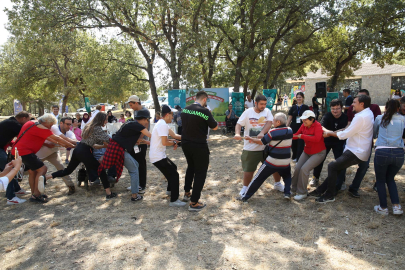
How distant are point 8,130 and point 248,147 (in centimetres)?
446

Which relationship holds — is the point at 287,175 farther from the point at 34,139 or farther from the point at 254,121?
the point at 34,139

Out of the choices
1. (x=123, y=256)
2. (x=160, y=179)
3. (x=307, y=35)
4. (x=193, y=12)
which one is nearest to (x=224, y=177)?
(x=160, y=179)

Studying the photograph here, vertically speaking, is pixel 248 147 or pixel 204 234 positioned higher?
pixel 248 147

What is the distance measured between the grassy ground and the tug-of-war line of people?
302 mm

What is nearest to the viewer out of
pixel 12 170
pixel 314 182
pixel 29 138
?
pixel 12 170

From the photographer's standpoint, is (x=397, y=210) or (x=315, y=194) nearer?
(x=397, y=210)

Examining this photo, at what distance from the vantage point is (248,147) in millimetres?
5055

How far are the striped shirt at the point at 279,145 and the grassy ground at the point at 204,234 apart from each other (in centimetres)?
79

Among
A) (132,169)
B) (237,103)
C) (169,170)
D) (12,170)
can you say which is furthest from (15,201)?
(237,103)

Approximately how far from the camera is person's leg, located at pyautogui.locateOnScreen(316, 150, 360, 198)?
453cm

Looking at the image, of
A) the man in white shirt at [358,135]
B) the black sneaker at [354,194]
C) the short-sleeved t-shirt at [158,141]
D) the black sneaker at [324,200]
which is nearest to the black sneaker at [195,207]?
the short-sleeved t-shirt at [158,141]

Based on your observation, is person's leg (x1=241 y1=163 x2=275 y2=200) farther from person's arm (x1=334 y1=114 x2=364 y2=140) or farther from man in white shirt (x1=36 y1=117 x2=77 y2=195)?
man in white shirt (x1=36 y1=117 x2=77 y2=195)

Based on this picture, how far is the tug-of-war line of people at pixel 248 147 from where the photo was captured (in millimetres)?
4336

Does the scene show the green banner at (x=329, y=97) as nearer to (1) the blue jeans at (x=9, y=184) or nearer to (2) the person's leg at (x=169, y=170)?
(2) the person's leg at (x=169, y=170)
